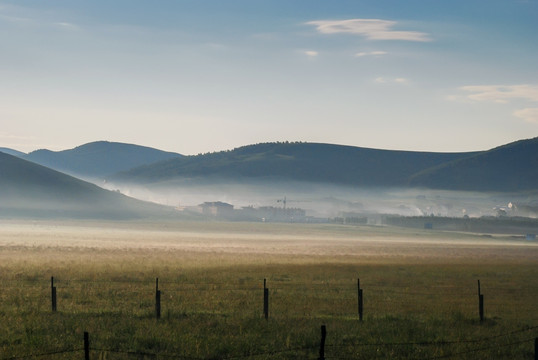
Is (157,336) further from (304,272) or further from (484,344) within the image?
(304,272)

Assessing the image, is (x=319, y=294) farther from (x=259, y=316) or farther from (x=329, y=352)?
(x=329, y=352)

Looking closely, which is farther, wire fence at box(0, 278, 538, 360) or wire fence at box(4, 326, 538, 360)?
wire fence at box(0, 278, 538, 360)

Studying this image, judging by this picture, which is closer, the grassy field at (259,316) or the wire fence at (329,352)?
the wire fence at (329,352)

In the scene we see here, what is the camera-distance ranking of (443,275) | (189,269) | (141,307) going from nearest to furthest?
(141,307) < (443,275) < (189,269)

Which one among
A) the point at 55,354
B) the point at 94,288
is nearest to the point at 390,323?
the point at 55,354

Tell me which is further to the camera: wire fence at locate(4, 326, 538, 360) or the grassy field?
the grassy field

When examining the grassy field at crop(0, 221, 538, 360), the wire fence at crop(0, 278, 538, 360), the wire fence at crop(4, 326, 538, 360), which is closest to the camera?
the wire fence at crop(4, 326, 538, 360)

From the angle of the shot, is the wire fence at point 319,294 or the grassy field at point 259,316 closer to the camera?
the wire fence at point 319,294

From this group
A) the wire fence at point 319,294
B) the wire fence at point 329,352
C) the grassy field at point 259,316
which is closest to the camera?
the wire fence at point 329,352

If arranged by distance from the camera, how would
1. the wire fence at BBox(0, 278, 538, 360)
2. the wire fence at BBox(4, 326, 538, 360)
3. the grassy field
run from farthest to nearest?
the grassy field
the wire fence at BBox(0, 278, 538, 360)
the wire fence at BBox(4, 326, 538, 360)

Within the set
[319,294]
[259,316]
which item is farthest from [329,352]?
[319,294]

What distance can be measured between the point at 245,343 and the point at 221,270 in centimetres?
3888

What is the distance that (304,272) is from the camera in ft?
206

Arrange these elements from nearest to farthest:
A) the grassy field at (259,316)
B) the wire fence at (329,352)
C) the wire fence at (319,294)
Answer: the wire fence at (329,352) → the wire fence at (319,294) → the grassy field at (259,316)
